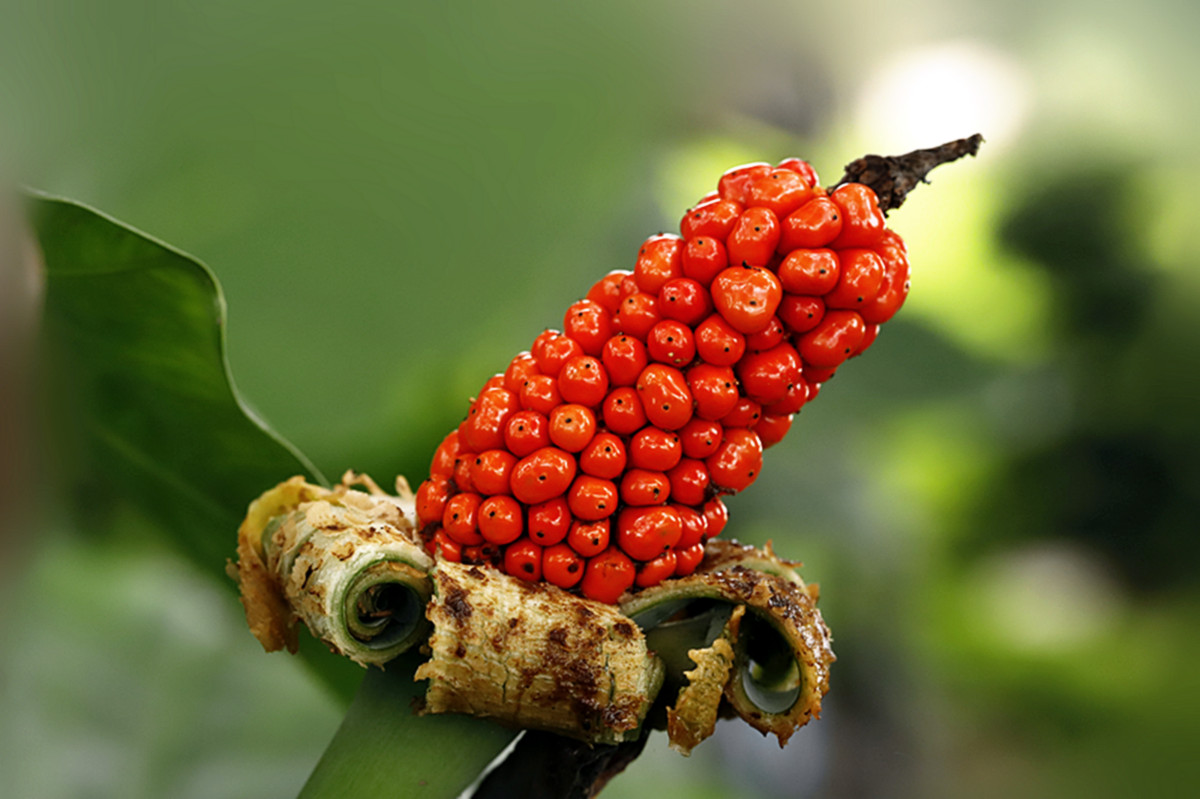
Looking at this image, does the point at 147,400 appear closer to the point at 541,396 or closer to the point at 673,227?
the point at 541,396

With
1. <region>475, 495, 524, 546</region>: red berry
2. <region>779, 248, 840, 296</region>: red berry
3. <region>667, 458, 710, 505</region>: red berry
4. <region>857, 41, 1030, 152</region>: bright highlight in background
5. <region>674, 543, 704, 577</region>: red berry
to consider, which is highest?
<region>857, 41, 1030, 152</region>: bright highlight in background

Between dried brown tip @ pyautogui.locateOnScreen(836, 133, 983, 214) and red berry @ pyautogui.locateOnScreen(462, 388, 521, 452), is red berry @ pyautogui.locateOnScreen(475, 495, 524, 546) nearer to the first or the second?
red berry @ pyautogui.locateOnScreen(462, 388, 521, 452)

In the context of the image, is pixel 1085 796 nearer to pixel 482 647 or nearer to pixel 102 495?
pixel 482 647

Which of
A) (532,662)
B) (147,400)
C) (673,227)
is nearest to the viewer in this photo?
(532,662)

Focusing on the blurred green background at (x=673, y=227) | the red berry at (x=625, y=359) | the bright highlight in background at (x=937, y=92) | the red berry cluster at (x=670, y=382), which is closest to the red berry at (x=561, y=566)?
the red berry cluster at (x=670, y=382)

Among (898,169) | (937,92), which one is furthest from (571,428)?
(937,92)

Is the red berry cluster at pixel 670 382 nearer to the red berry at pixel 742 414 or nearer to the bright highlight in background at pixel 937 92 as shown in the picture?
the red berry at pixel 742 414

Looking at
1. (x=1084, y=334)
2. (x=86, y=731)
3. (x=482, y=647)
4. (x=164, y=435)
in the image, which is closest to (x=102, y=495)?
(x=164, y=435)

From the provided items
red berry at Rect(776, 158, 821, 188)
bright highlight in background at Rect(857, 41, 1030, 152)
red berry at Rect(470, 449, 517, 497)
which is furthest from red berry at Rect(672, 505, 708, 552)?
bright highlight in background at Rect(857, 41, 1030, 152)
